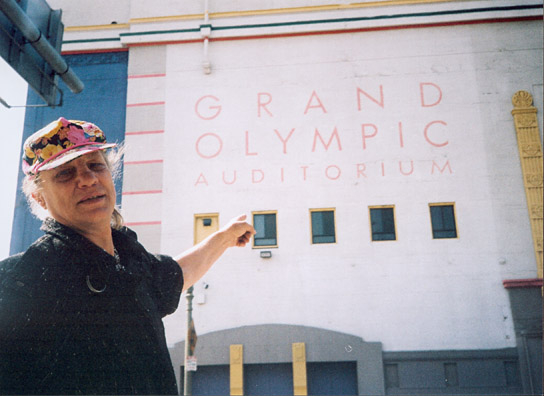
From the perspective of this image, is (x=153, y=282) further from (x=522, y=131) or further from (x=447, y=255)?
(x=522, y=131)

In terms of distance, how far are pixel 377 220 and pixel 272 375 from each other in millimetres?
3975

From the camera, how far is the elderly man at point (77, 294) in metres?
1.01

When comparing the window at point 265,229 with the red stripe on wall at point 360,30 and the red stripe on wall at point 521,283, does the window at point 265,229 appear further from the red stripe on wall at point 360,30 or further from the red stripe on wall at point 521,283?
the red stripe on wall at point 521,283

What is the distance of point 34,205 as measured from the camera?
4.51 ft

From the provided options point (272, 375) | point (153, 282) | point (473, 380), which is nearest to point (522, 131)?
point (473, 380)

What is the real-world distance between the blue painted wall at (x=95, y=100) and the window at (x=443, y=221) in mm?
6987

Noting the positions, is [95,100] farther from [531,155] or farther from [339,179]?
[531,155]

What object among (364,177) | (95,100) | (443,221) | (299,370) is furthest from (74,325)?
(95,100)

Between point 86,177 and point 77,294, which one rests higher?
point 86,177

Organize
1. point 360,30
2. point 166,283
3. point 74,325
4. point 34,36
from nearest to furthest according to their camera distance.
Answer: point 74,325
point 166,283
point 34,36
point 360,30

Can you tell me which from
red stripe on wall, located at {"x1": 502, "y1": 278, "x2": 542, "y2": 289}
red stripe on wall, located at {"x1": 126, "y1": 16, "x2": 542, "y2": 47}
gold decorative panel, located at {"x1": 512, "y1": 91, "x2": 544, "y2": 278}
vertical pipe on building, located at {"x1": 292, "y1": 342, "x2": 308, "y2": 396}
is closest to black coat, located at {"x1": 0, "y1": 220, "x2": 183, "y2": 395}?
vertical pipe on building, located at {"x1": 292, "y1": 342, "x2": 308, "y2": 396}

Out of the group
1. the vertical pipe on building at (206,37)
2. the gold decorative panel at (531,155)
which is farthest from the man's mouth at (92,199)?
the vertical pipe on building at (206,37)

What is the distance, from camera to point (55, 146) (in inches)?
46.6

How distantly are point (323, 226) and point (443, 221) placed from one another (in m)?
2.58
